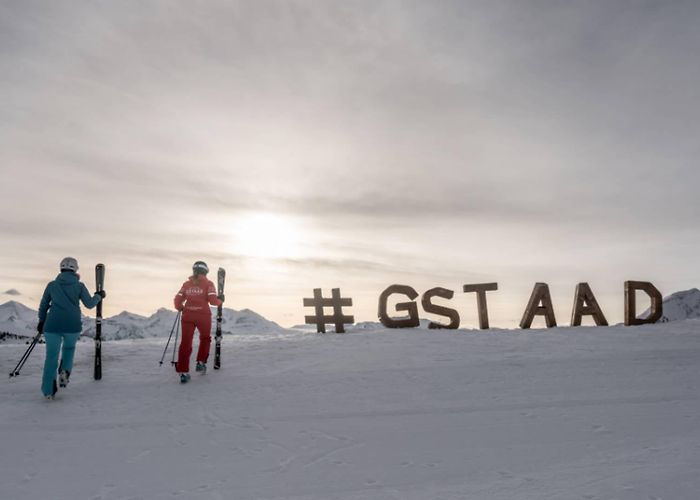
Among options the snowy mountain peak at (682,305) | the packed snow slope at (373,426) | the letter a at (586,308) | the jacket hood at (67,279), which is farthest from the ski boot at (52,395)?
the snowy mountain peak at (682,305)

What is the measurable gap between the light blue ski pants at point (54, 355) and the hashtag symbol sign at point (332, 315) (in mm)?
7442

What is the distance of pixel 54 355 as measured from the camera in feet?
30.8

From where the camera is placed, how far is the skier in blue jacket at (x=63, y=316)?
9469mm

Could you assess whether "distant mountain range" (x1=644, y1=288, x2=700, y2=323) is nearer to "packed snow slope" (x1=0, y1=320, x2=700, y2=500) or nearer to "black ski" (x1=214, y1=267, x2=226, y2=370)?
"packed snow slope" (x1=0, y1=320, x2=700, y2=500)

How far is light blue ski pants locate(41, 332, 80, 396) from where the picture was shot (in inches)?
360

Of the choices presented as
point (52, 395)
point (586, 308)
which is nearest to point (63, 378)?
point (52, 395)

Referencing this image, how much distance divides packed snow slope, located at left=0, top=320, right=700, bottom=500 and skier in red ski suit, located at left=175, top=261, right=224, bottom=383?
2.41 feet

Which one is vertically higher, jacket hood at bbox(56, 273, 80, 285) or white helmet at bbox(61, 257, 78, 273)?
white helmet at bbox(61, 257, 78, 273)

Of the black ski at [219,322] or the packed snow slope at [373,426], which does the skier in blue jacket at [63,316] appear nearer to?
the packed snow slope at [373,426]

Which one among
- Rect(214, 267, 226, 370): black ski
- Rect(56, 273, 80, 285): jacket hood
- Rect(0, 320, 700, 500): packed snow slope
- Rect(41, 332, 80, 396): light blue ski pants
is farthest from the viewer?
Rect(214, 267, 226, 370): black ski

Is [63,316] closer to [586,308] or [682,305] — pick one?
[586,308]

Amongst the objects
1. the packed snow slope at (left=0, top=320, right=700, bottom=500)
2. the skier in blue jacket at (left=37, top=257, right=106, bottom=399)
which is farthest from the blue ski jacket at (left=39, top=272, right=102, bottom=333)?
the packed snow slope at (left=0, top=320, right=700, bottom=500)

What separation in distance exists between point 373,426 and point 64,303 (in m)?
6.50

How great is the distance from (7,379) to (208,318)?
434 centimetres
